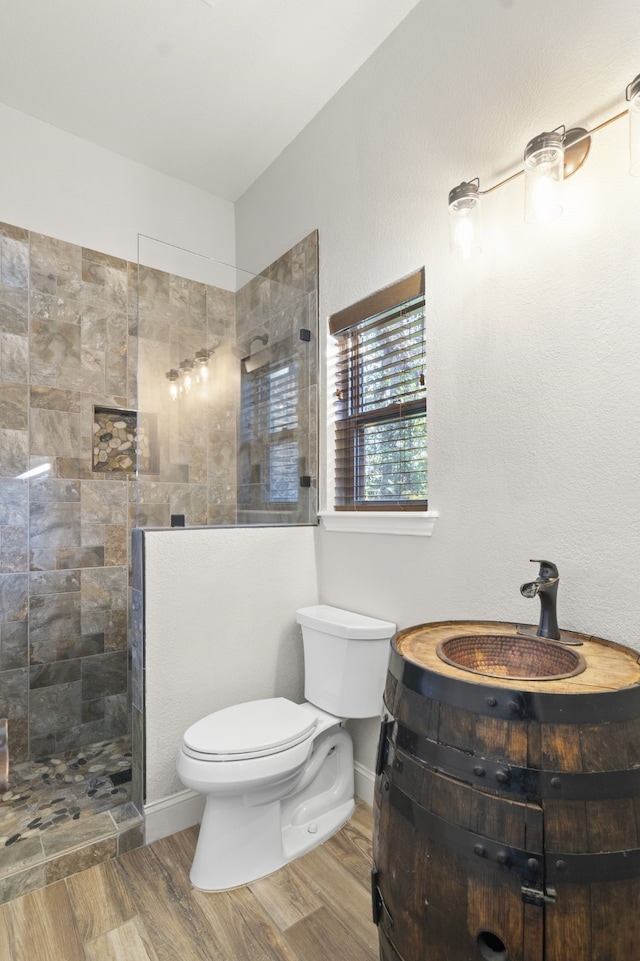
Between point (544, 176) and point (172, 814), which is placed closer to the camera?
point (544, 176)

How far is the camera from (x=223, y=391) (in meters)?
2.16

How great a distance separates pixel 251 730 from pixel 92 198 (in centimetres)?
261

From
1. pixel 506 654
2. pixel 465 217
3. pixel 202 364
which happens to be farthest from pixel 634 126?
pixel 202 364

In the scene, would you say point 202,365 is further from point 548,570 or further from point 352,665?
point 548,570

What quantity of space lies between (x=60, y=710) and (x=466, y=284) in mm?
2523

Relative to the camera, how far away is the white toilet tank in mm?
1785

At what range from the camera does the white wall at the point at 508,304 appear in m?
1.22

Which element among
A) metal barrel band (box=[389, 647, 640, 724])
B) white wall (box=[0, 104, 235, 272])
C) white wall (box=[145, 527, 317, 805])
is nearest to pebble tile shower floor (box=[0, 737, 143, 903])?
white wall (box=[145, 527, 317, 805])

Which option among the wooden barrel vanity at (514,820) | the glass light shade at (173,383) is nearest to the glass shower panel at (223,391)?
the glass light shade at (173,383)

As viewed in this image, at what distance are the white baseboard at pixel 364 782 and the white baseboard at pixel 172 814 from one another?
596 millimetres

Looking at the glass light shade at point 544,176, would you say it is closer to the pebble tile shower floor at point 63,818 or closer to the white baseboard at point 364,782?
the white baseboard at point 364,782

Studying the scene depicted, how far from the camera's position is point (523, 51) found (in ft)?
4.67

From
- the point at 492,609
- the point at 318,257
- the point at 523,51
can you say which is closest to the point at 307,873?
the point at 492,609

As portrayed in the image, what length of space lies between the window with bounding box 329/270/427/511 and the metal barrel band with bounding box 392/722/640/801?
41.9 inches
